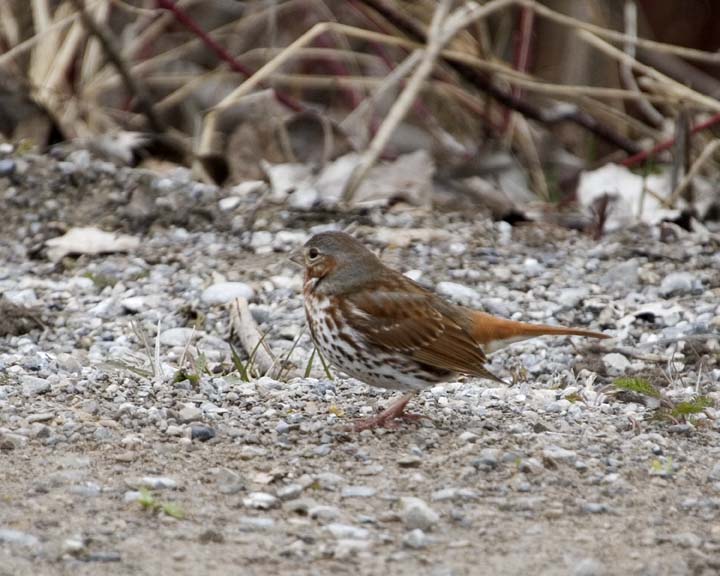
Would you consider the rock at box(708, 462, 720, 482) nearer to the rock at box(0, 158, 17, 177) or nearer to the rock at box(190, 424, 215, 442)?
the rock at box(190, 424, 215, 442)

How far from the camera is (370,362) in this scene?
4.54m

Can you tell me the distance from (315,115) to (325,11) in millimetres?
1591

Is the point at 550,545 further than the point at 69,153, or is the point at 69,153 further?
the point at 69,153

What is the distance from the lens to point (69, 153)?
7.52m

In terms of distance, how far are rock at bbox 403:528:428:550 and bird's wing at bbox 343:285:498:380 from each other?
112 cm

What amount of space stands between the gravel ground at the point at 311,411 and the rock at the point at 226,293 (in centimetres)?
2

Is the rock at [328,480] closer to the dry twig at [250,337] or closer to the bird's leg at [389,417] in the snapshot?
the bird's leg at [389,417]

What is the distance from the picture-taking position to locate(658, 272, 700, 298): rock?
6.12 meters

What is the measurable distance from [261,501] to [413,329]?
118 centimetres

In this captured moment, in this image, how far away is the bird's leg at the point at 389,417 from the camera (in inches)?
172

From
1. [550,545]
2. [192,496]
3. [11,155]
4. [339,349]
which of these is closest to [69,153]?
[11,155]

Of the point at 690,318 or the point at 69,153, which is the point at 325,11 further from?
the point at 690,318

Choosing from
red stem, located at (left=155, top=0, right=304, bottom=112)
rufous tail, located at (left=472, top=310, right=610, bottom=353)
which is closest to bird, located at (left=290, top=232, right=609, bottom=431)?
rufous tail, located at (left=472, top=310, right=610, bottom=353)

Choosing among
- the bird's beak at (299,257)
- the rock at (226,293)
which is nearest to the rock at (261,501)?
the bird's beak at (299,257)
